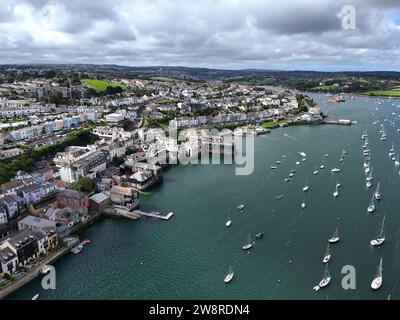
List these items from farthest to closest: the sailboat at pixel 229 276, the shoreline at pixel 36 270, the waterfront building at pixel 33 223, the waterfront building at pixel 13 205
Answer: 1. the waterfront building at pixel 13 205
2. the waterfront building at pixel 33 223
3. the sailboat at pixel 229 276
4. the shoreline at pixel 36 270

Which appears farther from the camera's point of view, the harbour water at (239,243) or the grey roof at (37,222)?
the grey roof at (37,222)

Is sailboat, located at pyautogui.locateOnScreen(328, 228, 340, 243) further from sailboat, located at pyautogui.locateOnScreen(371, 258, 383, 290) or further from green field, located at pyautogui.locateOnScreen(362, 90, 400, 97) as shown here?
green field, located at pyautogui.locateOnScreen(362, 90, 400, 97)

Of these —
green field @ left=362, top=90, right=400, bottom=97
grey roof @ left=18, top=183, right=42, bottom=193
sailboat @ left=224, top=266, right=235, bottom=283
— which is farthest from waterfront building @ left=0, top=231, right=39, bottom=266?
green field @ left=362, top=90, right=400, bottom=97

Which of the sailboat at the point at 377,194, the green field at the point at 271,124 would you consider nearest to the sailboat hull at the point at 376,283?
the sailboat at the point at 377,194

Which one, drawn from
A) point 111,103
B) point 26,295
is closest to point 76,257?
point 26,295

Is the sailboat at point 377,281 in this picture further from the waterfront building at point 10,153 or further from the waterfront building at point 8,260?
the waterfront building at point 10,153

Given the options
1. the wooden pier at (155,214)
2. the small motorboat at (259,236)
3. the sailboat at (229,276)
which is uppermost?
the wooden pier at (155,214)
